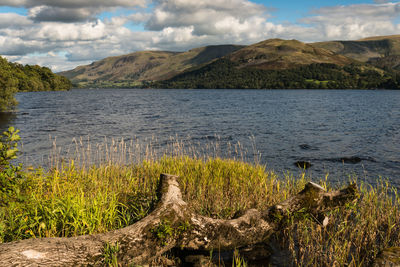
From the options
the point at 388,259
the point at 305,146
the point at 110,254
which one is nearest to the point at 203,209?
the point at 110,254

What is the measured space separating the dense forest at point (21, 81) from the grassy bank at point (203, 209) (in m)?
42.6

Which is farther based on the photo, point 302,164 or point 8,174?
point 302,164

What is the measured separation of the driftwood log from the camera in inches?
173

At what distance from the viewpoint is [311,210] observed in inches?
260

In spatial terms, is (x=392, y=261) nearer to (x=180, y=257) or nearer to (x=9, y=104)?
(x=180, y=257)

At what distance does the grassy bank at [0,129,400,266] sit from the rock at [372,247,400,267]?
88cm

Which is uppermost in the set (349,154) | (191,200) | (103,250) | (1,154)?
(1,154)

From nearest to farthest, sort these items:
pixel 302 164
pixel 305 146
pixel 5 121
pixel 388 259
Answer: pixel 388 259 → pixel 302 164 → pixel 305 146 → pixel 5 121

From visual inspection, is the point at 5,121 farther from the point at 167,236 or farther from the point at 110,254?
the point at 167,236

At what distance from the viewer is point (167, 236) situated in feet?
17.6

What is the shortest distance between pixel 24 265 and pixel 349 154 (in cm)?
2335

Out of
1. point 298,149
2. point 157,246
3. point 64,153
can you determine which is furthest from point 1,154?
point 298,149

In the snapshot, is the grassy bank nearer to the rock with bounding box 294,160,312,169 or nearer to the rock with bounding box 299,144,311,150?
the rock with bounding box 294,160,312,169

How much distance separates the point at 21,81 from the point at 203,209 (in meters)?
132
